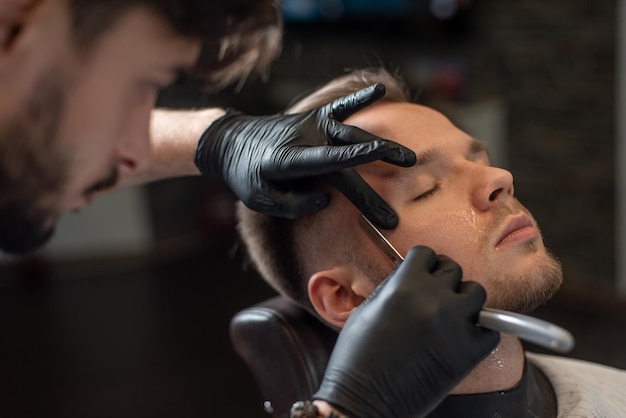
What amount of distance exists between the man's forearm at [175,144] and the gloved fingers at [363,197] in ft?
1.25

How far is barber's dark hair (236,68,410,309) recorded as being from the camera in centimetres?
158

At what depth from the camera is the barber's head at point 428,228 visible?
4.73ft

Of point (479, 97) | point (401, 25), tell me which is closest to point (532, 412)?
point (479, 97)

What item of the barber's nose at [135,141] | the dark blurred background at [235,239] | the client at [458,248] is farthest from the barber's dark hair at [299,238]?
the dark blurred background at [235,239]

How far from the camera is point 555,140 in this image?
4379 mm

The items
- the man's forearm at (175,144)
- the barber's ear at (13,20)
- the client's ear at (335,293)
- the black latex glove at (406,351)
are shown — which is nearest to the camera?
the barber's ear at (13,20)

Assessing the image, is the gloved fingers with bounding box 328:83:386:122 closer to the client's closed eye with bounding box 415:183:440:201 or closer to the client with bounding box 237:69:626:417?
the client with bounding box 237:69:626:417

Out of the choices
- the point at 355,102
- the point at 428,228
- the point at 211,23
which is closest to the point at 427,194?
the point at 428,228

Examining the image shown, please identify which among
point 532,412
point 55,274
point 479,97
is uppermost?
point 532,412

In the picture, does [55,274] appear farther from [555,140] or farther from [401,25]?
[555,140]

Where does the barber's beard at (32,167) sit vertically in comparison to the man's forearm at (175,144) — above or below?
above

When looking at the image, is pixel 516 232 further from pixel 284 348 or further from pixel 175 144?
pixel 175 144

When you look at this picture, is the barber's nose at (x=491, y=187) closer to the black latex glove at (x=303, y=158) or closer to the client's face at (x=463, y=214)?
the client's face at (x=463, y=214)

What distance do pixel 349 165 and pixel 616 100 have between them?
3058 mm
